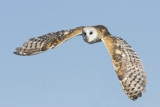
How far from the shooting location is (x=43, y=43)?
27375mm

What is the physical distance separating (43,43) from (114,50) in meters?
4.56

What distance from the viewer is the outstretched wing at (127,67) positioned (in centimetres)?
2308

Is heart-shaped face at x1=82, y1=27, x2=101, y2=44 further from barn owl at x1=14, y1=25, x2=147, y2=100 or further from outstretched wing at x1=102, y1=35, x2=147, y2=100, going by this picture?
outstretched wing at x1=102, y1=35, x2=147, y2=100

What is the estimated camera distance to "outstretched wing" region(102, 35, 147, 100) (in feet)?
75.7

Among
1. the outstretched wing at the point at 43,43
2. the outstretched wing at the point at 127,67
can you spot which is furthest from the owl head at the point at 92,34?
the outstretched wing at the point at 43,43

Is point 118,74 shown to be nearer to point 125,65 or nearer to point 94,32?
point 125,65

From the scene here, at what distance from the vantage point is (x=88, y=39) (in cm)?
2538

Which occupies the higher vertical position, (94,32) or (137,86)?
(94,32)

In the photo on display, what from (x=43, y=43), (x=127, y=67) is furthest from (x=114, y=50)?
(x=43, y=43)

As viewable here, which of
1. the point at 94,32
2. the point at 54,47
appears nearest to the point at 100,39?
the point at 94,32

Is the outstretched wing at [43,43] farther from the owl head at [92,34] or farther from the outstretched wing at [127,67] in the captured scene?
the outstretched wing at [127,67]

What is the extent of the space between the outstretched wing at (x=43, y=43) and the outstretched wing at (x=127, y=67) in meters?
2.00

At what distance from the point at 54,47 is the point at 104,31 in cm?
264

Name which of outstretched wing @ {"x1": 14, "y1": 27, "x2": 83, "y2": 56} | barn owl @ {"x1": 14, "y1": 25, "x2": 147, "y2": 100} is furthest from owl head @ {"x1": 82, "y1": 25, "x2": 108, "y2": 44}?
outstretched wing @ {"x1": 14, "y1": 27, "x2": 83, "y2": 56}
